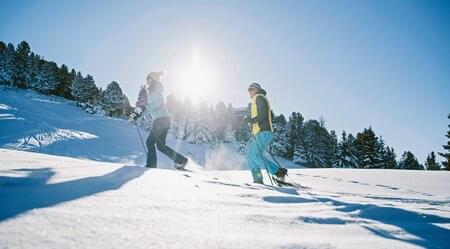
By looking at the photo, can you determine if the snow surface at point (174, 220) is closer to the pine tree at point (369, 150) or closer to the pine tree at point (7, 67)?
the pine tree at point (369, 150)

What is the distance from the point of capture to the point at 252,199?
8.61 ft

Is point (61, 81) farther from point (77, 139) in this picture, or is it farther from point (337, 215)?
point (337, 215)

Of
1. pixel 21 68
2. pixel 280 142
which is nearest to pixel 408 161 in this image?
pixel 280 142

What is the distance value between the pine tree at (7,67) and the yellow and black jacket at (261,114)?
3176 inches

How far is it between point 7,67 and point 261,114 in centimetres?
8105

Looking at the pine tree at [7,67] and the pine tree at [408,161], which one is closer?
the pine tree at [408,161]

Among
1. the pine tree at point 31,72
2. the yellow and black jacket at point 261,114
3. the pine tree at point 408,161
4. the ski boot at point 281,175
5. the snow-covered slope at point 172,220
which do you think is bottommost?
the snow-covered slope at point 172,220

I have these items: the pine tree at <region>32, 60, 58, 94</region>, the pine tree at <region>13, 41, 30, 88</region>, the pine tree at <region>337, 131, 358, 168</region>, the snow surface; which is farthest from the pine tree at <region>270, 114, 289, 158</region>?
the snow surface

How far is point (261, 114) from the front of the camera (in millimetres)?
6258

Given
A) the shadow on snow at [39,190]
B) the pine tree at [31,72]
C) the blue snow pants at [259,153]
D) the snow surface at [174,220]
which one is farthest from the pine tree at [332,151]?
the pine tree at [31,72]

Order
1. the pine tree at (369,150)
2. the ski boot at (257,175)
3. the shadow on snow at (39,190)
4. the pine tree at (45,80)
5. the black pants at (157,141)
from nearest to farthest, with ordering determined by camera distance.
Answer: the shadow on snow at (39,190) → the ski boot at (257,175) → the black pants at (157,141) → the pine tree at (369,150) → the pine tree at (45,80)

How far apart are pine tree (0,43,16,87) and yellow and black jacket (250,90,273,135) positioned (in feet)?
265

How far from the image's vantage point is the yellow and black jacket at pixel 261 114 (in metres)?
6.27

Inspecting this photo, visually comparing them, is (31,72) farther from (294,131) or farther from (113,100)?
(294,131)
